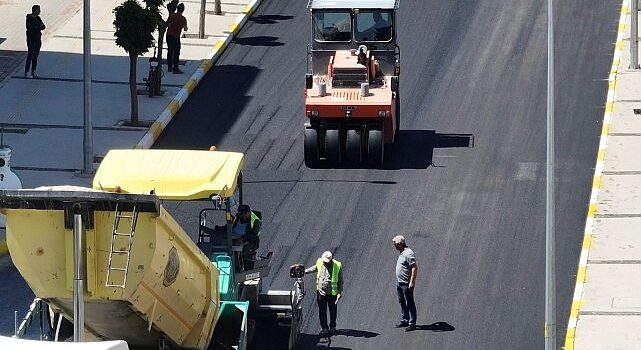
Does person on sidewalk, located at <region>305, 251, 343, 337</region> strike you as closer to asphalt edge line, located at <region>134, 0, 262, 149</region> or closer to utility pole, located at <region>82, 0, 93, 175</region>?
utility pole, located at <region>82, 0, 93, 175</region>

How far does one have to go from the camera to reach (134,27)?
1357 inches

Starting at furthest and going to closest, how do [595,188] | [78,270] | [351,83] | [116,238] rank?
[351,83] < [595,188] < [116,238] < [78,270]

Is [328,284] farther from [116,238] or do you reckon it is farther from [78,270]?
[78,270]

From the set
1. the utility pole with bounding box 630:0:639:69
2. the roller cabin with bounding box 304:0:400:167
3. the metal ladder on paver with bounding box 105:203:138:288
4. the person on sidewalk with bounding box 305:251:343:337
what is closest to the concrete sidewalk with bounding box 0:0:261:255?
the roller cabin with bounding box 304:0:400:167

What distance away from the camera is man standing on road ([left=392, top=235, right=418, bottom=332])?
25172 millimetres

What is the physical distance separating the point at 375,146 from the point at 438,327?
720cm

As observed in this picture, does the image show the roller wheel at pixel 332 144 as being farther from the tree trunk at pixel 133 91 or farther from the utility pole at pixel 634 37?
the utility pole at pixel 634 37

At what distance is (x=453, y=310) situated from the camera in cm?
2633

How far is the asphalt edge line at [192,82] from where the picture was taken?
34.4 meters

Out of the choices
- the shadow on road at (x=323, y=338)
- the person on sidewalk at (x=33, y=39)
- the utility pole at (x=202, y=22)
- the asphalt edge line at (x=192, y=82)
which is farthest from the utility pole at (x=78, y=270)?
the utility pole at (x=202, y=22)

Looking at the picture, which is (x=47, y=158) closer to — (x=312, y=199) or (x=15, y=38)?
(x=312, y=199)

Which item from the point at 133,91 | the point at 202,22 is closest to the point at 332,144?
the point at 133,91

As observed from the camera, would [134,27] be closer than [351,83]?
No

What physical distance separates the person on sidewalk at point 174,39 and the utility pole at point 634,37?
32.9 ft
